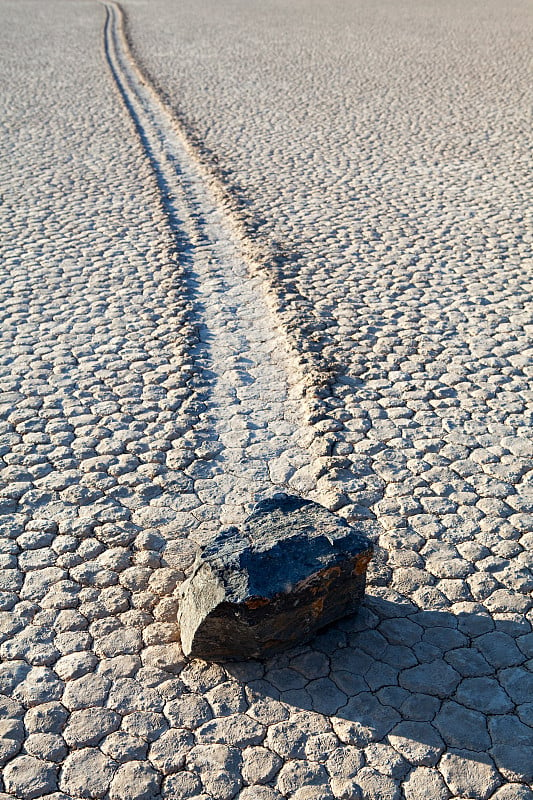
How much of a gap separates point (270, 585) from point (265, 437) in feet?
5.55

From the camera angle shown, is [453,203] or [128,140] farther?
[128,140]

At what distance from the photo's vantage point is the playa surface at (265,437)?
3.02 metres

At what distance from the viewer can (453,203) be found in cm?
848

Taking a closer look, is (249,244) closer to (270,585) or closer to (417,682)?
(270,585)

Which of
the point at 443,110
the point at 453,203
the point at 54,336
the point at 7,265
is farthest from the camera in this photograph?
Answer: the point at 443,110

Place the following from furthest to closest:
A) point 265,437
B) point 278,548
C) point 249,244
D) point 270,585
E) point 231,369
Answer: point 249,244
point 231,369
point 265,437
point 278,548
point 270,585

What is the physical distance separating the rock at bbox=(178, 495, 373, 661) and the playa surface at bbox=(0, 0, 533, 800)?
12 cm

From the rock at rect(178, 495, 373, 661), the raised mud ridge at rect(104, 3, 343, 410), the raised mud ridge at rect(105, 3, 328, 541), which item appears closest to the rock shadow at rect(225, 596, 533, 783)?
the rock at rect(178, 495, 373, 661)

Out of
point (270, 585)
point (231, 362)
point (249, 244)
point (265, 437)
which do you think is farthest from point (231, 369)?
point (270, 585)

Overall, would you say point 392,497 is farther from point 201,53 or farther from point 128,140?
point 201,53

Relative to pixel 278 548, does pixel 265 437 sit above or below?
below

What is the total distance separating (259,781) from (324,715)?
366 mm

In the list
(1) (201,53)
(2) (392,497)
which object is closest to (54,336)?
(2) (392,497)

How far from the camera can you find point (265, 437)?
15.7 feet
